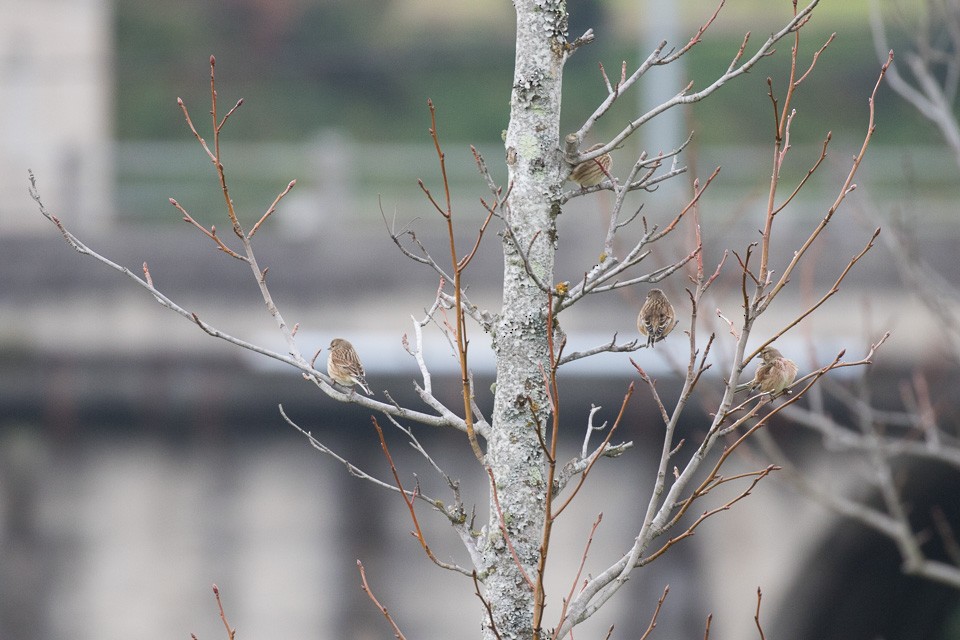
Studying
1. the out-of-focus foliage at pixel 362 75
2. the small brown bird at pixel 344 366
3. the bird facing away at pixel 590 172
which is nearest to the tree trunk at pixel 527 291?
the bird facing away at pixel 590 172

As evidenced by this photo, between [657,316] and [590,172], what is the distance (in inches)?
18.8

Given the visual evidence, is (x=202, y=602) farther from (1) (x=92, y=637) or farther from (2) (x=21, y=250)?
(2) (x=21, y=250)

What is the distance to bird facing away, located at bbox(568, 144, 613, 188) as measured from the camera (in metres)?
3.32

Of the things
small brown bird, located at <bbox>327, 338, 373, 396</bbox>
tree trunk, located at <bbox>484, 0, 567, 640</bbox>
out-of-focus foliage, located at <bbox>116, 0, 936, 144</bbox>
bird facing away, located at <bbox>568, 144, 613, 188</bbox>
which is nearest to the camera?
tree trunk, located at <bbox>484, 0, 567, 640</bbox>

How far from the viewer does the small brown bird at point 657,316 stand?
3.43 meters

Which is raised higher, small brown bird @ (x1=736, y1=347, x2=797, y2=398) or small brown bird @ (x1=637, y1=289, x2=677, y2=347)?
small brown bird @ (x1=637, y1=289, x2=677, y2=347)

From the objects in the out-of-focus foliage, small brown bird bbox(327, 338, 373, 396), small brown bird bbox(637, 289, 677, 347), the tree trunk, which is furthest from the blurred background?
the out-of-focus foliage

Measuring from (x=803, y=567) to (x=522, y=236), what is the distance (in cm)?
740

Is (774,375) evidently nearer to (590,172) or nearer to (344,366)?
(590,172)

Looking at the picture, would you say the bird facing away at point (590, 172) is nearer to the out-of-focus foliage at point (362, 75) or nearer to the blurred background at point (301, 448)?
the blurred background at point (301, 448)

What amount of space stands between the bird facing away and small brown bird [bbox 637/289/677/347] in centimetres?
38

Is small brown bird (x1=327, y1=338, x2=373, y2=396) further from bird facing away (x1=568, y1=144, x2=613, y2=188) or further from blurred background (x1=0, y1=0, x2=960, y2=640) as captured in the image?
blurred background (x1=0, y1=0, x2=960, y2=640)

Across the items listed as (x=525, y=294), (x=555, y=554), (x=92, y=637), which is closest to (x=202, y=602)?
(x=92, y=637)

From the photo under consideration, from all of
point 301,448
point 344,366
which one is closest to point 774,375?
point 344,366
